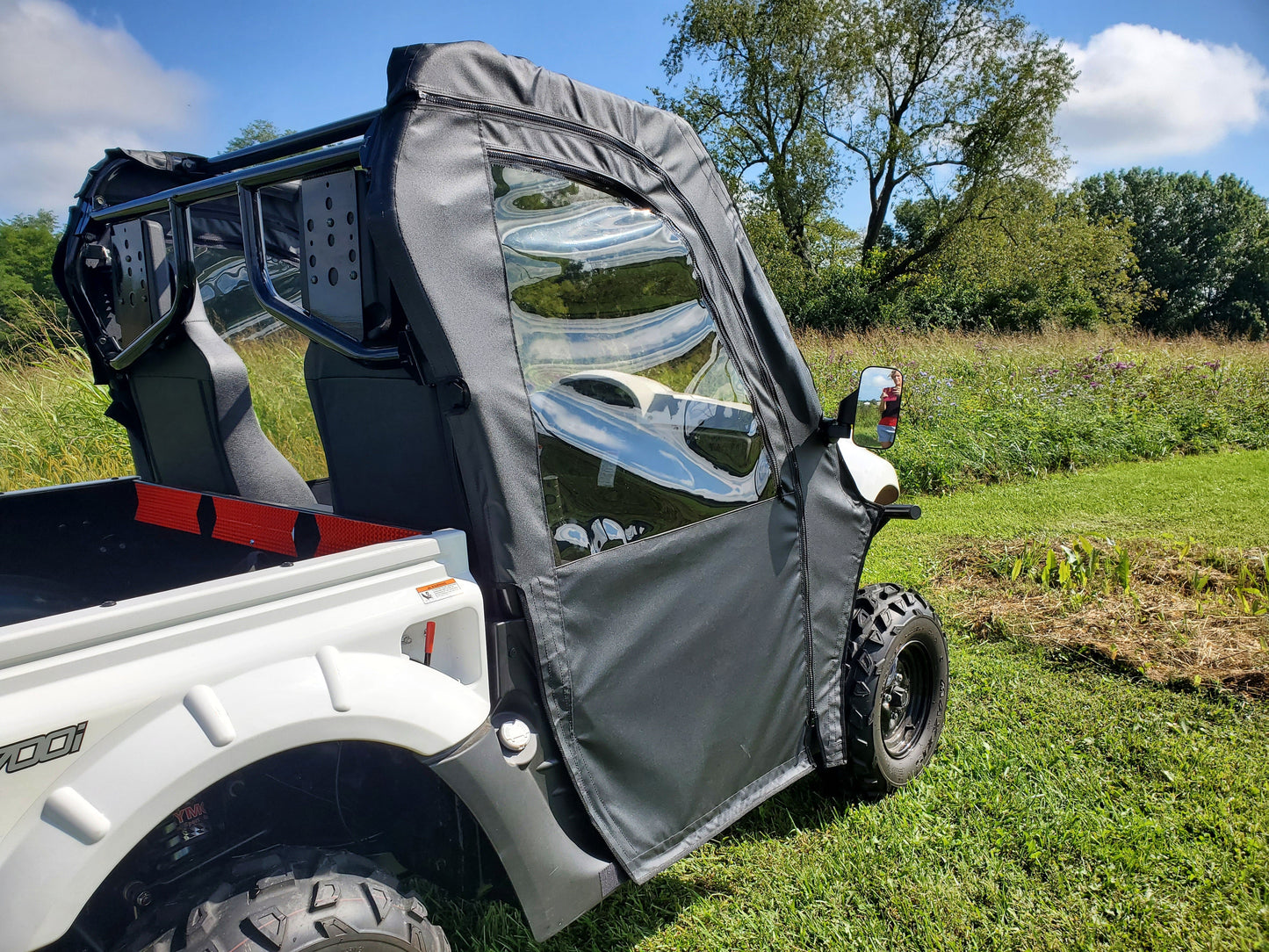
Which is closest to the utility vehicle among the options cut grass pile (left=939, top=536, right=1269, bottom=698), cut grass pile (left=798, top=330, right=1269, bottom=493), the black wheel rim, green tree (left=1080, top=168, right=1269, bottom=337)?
the black wheel rim

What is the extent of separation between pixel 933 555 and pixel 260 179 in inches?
194

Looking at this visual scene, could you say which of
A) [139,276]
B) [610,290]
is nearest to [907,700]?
[610,290]

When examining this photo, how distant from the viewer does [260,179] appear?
1.72 metres

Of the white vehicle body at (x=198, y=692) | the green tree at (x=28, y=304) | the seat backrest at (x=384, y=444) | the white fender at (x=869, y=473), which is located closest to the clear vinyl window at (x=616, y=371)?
the seat backrest at (x=384, y=444)

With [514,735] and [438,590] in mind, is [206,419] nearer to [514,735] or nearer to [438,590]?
[438,590]

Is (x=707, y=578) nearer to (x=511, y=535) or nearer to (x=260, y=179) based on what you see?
(x=511, y=535)

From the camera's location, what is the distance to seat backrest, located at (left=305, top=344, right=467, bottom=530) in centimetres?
173

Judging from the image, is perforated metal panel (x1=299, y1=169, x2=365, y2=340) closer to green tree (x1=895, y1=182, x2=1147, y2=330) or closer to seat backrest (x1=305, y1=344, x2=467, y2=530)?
seat backrest (x1=305, y1=344, x2=467, y2=530)

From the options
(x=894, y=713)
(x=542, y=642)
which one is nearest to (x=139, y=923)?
(x=542, y=642)

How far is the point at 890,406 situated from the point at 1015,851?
156 cm

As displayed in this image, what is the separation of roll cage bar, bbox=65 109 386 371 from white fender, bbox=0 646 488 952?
63 centimetres

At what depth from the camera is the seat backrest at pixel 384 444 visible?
67.9 inches

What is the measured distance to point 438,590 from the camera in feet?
4.84

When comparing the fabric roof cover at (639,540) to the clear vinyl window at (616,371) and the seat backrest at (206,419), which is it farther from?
the seat backrest at (206,419)
